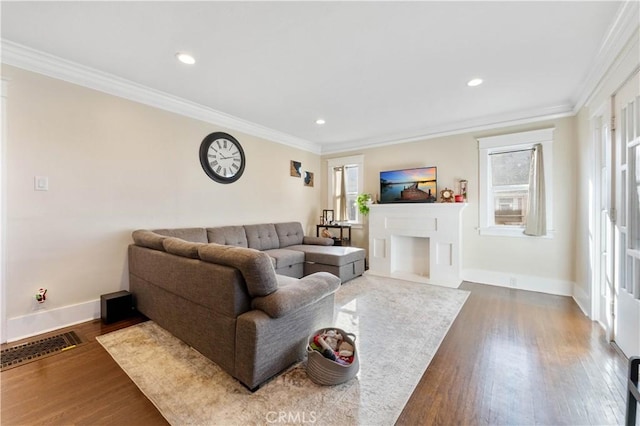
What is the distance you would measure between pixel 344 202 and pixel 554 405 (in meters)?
4.38

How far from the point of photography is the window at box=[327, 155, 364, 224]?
5.59 meters

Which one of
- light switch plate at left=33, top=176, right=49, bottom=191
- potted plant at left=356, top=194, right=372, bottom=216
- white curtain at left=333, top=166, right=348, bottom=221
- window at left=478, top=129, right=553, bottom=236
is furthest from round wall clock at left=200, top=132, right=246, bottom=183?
window at left=478, top=129, right=553, bottom=236

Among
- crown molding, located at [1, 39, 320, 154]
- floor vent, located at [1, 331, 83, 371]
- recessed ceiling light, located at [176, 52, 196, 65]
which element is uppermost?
recessed ceiling light, located at [176, 52, 196, 65]

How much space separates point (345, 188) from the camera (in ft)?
18.5

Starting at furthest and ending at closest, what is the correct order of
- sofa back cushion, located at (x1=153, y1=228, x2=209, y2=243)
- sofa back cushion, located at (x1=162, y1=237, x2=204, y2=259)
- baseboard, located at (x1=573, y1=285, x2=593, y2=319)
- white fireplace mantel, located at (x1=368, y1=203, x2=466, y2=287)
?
white fireplace mantel, located at (x1=368, y1=203, x2=466, y2=287) < sofa back cushion, located at (x1=153, y1=228, x2=209, y2=243) < baseboard, located at (x1=573, y1=285, x2=593, y2=319) < sofa back cushion, located at (x1=162, y1=237, x2=204, y2=259)

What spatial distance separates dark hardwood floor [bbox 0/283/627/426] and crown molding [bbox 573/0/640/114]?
94.7 inches

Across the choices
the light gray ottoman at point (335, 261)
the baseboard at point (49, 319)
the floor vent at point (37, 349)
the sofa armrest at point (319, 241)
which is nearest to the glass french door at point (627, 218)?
the light gray ottoman at point (335, 261)

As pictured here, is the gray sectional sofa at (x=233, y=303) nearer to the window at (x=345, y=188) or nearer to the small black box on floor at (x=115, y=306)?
the small black box on floor at (x=115, y=306)

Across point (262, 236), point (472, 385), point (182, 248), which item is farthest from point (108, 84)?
point (472, 385)

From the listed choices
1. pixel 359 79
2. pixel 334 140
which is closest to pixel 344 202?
pixel 334 140

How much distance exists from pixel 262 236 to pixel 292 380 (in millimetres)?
2756

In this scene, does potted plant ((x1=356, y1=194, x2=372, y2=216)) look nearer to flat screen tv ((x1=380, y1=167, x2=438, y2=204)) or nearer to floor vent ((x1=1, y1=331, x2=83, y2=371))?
flat screen tv ((x1=380, y1=167, x2=438, y2=204))

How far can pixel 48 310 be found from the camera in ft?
8.25

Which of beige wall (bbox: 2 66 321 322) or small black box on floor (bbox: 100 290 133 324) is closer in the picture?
beige wall (bbox: 2 66 321 322)
